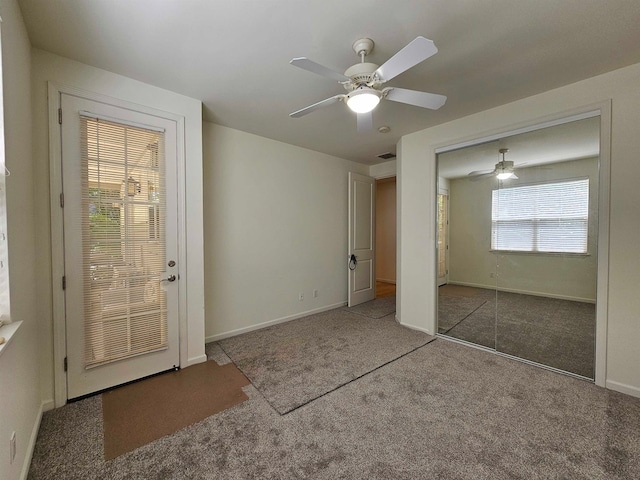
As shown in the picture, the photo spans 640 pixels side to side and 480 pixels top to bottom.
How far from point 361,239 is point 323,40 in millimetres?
3411

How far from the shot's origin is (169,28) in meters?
1.74

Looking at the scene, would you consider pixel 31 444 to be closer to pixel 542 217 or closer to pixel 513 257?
pixel 513 257

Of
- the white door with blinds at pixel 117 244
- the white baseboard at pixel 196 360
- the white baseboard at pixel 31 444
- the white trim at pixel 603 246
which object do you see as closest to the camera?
the white baseboard at pixel 31 444

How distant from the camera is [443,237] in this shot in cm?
350

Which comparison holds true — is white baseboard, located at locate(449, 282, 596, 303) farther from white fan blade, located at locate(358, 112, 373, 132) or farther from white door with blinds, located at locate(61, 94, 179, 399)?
white door with blinds, located at locate(61, 94, 179, 399)

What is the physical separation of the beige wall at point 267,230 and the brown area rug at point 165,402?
824 millimetres

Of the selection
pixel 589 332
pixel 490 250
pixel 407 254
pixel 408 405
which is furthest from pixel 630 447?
pixel 407 254

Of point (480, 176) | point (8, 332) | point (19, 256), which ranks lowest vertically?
point (8, 332)

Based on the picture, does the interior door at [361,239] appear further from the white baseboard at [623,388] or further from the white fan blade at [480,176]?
the white baseboard at [623,388]

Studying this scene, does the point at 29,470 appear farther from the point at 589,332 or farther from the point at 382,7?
the point at 589,332

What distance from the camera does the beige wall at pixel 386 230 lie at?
6.91m

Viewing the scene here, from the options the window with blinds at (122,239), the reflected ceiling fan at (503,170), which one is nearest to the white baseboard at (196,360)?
the window with blinds at (122,239)

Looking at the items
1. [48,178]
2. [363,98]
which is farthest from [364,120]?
[48,178]

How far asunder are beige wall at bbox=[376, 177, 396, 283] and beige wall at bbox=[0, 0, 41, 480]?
6.25m
